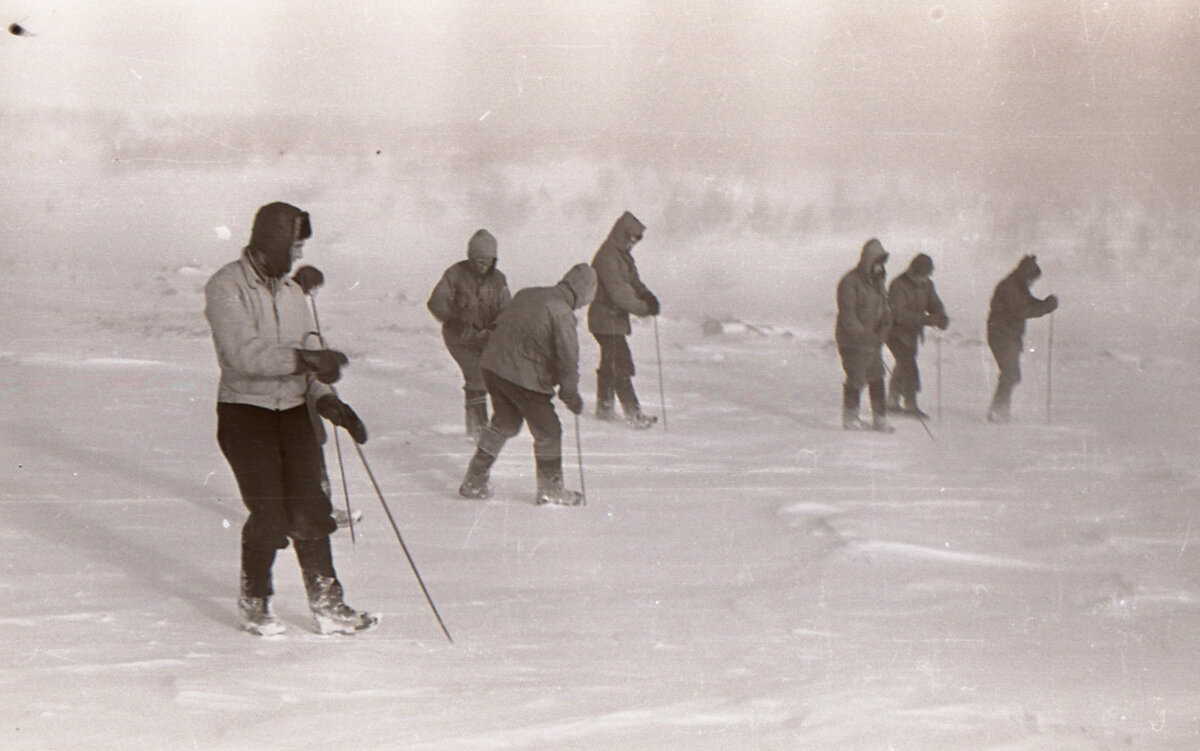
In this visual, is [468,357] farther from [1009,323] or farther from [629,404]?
[1009,323]

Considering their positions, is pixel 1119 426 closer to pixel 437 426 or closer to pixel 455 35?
pixel 437 426

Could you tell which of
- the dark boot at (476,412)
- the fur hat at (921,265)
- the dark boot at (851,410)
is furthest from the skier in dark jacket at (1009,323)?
the dark boot at (476,412)

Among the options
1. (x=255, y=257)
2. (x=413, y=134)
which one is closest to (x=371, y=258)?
(x=413, y=134)

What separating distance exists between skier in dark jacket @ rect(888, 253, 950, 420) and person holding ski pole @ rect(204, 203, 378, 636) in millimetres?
4282

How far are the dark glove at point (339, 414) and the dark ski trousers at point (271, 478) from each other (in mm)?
74

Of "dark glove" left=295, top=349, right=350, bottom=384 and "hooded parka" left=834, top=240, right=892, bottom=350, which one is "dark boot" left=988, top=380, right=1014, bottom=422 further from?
"dark glove" left=295, top=349, right=350, bottom=384

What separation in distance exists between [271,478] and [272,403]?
0.63 feet

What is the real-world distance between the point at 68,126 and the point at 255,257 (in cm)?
306

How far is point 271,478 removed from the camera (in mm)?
2914

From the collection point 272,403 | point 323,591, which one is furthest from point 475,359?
point 272,403

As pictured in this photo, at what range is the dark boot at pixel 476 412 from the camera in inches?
223

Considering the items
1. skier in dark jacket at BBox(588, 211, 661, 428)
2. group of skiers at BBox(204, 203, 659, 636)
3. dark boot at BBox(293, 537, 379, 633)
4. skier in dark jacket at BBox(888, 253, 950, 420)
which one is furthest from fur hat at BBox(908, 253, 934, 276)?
dark boot at BBox(293, 537, 379, 633)

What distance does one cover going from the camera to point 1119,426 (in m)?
6.57

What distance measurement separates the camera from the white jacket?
2795 millimetres
